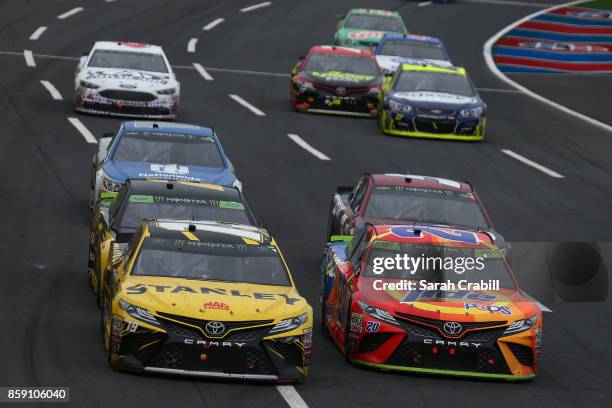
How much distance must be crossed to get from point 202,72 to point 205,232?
25340mm

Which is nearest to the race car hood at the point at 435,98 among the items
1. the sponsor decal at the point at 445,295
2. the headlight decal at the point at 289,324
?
the sponsor decal at the point at 445,295

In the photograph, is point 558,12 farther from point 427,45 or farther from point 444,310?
point 444,310

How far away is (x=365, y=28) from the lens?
45875 mm

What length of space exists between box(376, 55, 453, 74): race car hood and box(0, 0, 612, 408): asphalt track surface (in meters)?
1.63

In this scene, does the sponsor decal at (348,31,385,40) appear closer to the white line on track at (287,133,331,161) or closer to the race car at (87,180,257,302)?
the white line on track at (287,133,331,161)

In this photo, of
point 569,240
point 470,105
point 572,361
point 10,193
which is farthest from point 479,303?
point 470,105

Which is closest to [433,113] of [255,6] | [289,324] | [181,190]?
[181,190]

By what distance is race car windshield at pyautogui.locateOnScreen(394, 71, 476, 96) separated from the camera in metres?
33.0

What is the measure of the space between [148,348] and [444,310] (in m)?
2.94

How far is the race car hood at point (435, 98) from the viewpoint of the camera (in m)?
A: 32.2

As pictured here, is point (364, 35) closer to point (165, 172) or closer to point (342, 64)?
point (342, 64)

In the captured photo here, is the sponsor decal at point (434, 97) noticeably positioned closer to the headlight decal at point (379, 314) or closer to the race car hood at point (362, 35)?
the race car hood at point (362, 35)

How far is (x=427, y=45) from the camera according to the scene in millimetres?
39906

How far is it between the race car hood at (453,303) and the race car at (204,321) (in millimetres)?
935
